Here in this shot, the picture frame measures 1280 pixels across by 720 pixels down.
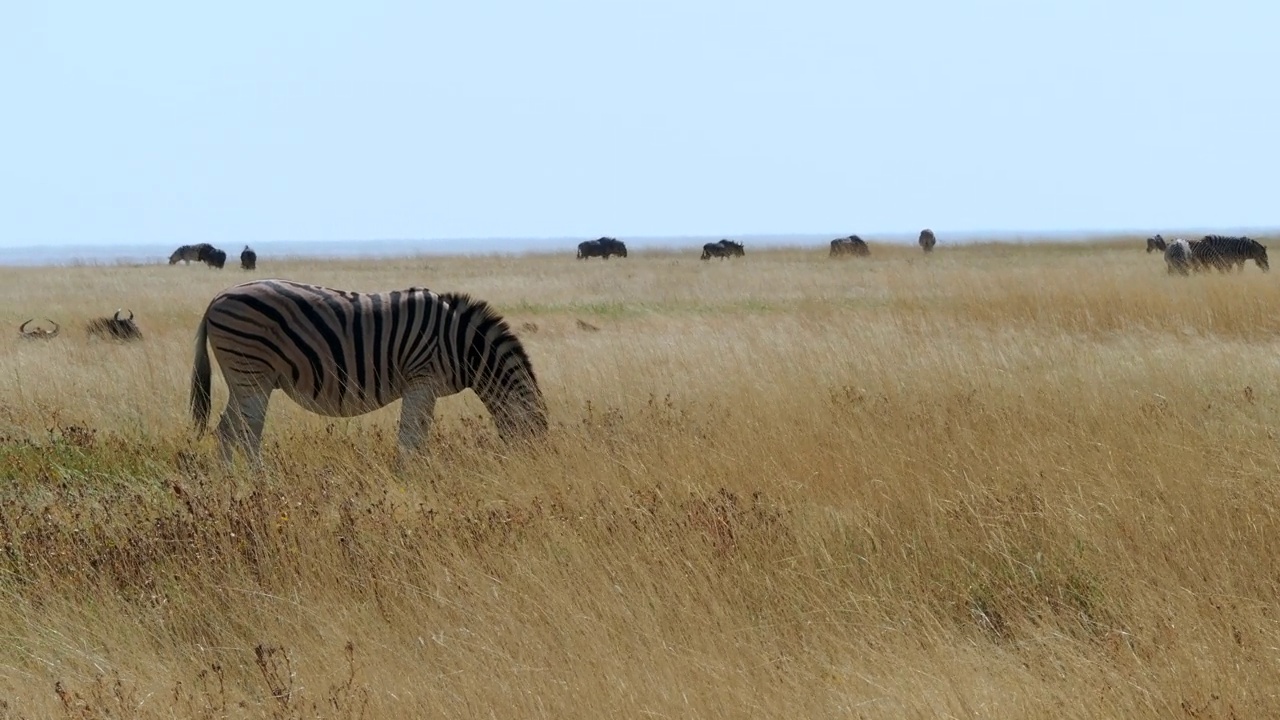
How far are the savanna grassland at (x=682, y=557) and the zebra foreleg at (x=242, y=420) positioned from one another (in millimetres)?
152

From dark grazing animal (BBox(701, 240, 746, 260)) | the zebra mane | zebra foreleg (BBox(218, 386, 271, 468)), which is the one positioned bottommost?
zebra foreleg (BBox(218, 386, 271, 468))

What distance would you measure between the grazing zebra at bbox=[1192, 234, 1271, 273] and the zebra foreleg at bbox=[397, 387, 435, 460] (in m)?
21.5

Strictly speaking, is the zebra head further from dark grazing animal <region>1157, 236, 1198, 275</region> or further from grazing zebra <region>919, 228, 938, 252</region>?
grazing zebra <region>919, 228, 938, 252</region>

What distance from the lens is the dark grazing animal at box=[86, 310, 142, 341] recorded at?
48.5 feet

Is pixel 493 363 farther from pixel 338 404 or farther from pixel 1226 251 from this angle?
pixel 1226 251

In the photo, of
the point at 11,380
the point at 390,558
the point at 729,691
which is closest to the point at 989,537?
the point at 729,691

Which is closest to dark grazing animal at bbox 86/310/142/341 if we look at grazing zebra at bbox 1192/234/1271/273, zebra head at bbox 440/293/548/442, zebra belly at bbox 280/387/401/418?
zebra belly at bbox 280/387/401/418

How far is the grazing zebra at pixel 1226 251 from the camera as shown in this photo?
25.9 m

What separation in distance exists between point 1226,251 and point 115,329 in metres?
22.2

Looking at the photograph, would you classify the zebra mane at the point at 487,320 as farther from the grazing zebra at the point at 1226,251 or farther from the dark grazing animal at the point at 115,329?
the grazing zebra at the point at 1226,251

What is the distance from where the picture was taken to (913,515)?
224 inches

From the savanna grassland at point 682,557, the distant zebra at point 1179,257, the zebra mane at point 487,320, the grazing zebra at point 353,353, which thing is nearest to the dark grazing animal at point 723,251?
the distant zebra at point 1179,257

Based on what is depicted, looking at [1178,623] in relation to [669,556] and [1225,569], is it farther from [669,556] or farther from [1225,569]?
[669,556]

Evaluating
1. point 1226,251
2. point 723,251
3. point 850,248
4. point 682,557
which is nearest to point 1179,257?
point 1226,251
